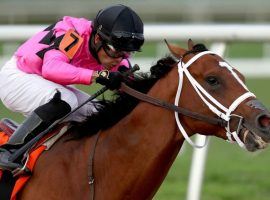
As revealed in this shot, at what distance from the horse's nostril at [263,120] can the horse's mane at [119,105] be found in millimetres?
660

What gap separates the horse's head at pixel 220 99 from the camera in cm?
432

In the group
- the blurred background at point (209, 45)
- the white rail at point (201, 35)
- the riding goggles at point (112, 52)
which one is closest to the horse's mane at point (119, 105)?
the riding goggles at point (112, 52)

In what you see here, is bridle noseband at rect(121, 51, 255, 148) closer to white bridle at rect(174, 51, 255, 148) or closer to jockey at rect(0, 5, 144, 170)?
white bridle at rect(174, 51, 255, 148)

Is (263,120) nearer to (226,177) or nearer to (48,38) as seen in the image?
(48,38)

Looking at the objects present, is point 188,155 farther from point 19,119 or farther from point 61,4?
point 61,4

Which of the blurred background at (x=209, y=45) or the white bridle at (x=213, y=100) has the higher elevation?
the white bridle at (x=213, y=100)

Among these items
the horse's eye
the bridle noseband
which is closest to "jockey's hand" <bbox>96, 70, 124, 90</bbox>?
the bridle noseband

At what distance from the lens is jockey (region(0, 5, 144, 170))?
192 inches

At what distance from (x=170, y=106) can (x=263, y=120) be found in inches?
21.4

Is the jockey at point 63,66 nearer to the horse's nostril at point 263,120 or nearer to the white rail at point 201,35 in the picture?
the horse's nostril at point 263,120

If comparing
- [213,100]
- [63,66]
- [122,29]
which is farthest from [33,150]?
[213,100]

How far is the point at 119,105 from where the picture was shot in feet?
15.9

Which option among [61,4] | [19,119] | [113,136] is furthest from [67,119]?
[61,4]

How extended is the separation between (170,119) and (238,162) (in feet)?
15.8
